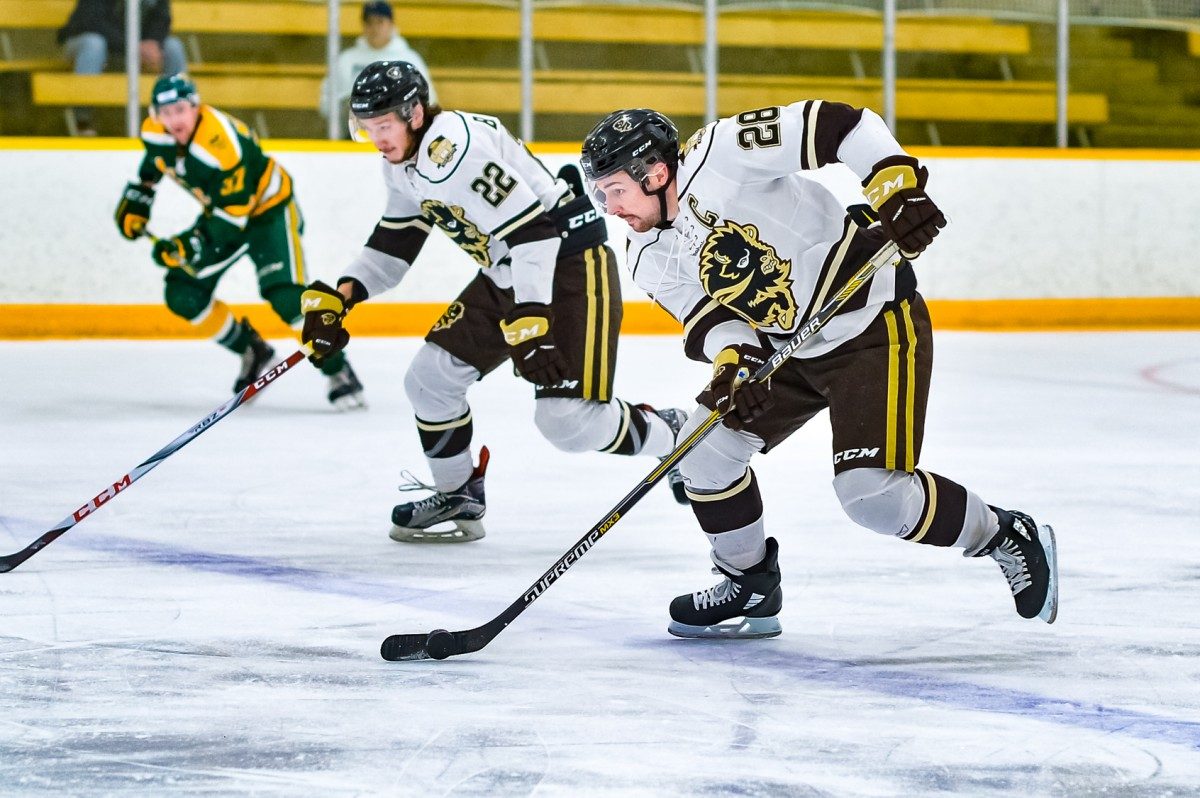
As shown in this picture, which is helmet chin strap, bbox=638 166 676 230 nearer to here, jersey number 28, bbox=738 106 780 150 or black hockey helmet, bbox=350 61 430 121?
jersey number 28, bbox=738 106 780 150

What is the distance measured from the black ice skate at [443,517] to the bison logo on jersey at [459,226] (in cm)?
51

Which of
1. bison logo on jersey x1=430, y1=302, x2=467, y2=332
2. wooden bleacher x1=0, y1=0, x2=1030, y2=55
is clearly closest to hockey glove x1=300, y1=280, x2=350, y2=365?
bison logo on jersey x1=430, y1=302, x2=467, y2=332

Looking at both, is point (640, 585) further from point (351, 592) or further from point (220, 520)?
point (220, 520)

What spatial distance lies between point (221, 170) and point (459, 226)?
234 cm

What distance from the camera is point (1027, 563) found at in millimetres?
2674

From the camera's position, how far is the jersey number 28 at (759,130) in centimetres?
251

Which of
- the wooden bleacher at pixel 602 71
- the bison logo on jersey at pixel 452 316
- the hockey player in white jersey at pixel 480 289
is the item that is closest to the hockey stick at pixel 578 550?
the hockey player in white jersey at pixel 480 289

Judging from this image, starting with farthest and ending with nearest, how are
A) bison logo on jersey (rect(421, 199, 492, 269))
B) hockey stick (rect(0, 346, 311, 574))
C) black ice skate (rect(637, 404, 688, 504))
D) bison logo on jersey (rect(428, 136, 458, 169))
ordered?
black ice skate (rect(637, 404, 688, 504)) → bison logo on jersey (rect(421, 199, 492, 269)) → bison logo on jersey (rect(428, 136, 458, 169)) → hockey stick (rect(0, 346, 311, 574))

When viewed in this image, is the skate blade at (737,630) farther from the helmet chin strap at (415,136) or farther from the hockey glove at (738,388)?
the helmet chin strap at (415,136)

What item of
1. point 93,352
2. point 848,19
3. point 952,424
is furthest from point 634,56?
point 952,424

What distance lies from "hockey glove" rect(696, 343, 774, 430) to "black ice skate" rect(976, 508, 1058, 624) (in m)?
0.44

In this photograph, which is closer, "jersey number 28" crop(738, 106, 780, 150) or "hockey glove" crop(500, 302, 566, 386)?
"jersey number 28" crop(738, 106, 780, 150)

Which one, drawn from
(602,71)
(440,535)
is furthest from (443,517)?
(602,71)

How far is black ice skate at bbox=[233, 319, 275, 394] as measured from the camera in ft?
19.5
